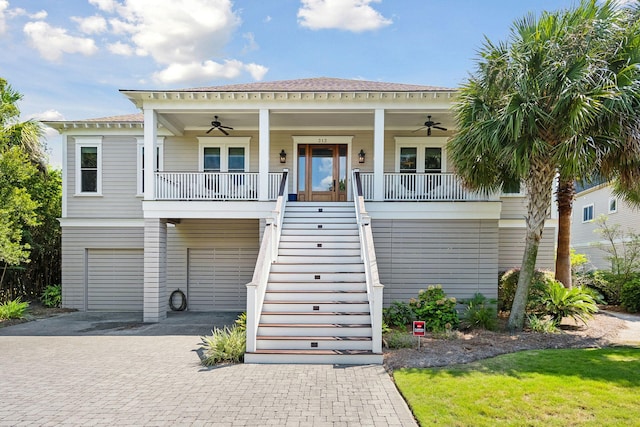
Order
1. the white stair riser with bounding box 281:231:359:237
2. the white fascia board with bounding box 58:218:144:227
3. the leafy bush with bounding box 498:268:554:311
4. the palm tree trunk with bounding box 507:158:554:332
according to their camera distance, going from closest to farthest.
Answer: the palm tree trunk with bounding box 507:158:554:332 → the leafy bush with bounding box 498:268:554:311 → the white stair riser with bounding box 281:231:359:237 → the white fascia board with bounding box 58:218:144:227

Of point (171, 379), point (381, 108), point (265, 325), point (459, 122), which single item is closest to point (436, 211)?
point (459, 122)

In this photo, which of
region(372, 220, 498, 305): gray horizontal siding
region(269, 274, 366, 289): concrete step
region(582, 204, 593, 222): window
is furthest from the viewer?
region(582, 204, 593, 222): window

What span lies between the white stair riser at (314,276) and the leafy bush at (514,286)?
432 centimetres

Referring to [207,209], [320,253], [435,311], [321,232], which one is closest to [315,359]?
[320,253]

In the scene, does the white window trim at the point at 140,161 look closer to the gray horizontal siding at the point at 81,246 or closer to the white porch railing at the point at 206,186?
the gray horizontal siding at the point at 81,246

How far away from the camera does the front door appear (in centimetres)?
1273

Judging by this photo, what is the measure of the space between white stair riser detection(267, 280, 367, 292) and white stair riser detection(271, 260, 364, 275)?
37 centimetres

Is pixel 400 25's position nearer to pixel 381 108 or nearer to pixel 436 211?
pixel 381 108

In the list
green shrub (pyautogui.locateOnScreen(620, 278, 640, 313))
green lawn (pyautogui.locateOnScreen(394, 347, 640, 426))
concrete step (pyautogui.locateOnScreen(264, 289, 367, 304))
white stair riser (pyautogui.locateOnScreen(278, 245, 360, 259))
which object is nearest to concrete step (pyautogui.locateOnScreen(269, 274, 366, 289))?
concrete step (pyautogui.locateOnScreen(264, 289, 367, 304))

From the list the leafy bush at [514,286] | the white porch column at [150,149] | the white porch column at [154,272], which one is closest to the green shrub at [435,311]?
the leafy bush at [514,286]

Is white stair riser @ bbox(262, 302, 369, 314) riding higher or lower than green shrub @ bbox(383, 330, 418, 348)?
higher

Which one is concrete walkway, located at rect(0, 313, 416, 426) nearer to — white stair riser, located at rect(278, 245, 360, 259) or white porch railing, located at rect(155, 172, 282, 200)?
white stair riser, located at rect(278, 245, 360, 259)

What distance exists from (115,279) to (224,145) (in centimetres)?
605

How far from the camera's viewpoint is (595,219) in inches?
632
